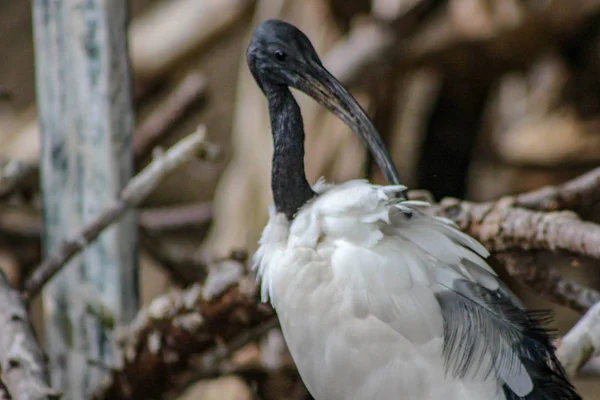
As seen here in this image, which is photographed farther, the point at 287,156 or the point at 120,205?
the point at 120,205

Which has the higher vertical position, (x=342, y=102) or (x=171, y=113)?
(x=342, y=102)

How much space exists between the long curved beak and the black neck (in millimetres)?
65

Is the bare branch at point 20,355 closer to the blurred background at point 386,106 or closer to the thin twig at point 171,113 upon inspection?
the blurred background at point 386,106

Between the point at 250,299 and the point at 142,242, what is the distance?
1.15 m

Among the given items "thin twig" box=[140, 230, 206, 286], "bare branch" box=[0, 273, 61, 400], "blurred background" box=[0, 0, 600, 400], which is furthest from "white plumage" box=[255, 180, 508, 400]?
"thin twig" box=[140, 230, 206, 286]

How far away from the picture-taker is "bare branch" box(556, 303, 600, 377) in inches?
66.1

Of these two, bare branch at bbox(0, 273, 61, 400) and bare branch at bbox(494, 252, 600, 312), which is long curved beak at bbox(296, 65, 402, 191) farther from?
bare branch at bbox(0, 273, 61, 400)

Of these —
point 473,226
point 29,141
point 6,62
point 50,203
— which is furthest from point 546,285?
point 6,62

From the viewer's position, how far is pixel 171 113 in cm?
301

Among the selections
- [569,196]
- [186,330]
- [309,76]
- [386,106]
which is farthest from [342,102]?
[386,106]

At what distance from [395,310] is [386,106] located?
2.13 metres

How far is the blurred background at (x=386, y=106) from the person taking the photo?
316 cm

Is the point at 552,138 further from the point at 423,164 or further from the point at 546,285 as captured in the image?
the point at 546,285

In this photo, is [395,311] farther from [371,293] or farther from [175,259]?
[175,259]
